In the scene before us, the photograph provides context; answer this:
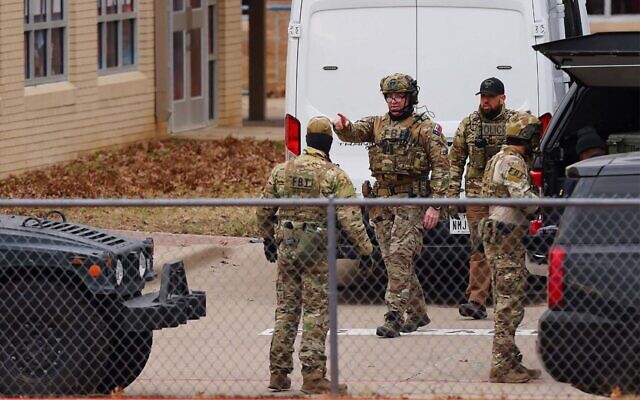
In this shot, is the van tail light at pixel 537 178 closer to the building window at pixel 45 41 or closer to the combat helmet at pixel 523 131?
the combat helmet at pixel 523 131

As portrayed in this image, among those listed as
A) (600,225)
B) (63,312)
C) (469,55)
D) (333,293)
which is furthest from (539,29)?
(63,312)

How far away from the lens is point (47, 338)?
829cm

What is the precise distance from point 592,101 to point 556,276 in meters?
3.62

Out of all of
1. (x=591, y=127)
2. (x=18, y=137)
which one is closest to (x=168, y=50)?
(x=18, y=137)

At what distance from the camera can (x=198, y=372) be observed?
906 centimetres

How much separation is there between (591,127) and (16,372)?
482 centimetres

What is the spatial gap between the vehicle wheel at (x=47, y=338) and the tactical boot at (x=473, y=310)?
8.58ft

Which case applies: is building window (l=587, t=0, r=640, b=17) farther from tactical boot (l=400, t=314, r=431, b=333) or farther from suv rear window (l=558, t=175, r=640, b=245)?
suv rear window (l=558, t=175, r=640, b=245)

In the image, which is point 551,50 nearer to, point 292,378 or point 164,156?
point 292,378

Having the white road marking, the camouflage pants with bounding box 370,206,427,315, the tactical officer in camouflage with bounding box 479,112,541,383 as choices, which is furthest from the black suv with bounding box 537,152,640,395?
the camouflage pants with bounding box 370,206,427,315

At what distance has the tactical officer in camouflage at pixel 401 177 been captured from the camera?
1007 centimetres

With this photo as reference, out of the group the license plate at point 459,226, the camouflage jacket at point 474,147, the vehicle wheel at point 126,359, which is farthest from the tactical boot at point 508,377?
the license plate at point 459,226

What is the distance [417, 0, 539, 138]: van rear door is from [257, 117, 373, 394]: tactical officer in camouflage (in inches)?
119

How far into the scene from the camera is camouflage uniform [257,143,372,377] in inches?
340
